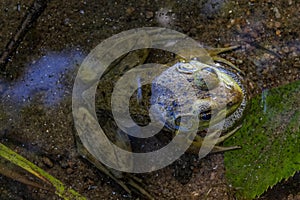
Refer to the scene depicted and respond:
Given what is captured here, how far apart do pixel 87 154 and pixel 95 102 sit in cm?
29

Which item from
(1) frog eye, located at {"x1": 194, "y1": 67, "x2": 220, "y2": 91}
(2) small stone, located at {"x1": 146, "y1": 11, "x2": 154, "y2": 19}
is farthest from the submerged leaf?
(2) small stone, located at {"x1": 146, "y1": 11, "x2": 154, "y2": 19}

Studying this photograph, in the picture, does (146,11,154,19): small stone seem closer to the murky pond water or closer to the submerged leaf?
the murky pond water

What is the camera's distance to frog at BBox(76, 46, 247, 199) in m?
2.70

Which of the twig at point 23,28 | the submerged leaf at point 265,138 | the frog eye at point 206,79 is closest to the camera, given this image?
the frog eye at point 206,79

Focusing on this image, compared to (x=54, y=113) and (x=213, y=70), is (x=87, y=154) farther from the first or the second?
(x=213, y=70)

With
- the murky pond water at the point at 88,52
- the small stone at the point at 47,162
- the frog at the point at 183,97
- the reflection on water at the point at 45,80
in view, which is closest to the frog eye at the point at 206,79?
the frog at the point at 183,97

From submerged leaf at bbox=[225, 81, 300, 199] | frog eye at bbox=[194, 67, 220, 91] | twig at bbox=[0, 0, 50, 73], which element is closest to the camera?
frog eye at bbox=[194, 67, 220, 91]

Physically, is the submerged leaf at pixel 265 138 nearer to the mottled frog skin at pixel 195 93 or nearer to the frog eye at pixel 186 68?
the mottled frog skin at pixel 195 93

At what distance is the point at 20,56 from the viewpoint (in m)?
3.04

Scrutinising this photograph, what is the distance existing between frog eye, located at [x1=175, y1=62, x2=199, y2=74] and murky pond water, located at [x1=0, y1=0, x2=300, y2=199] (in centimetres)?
13

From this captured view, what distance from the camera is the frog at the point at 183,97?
2.70m

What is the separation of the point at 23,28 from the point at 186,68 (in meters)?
0.91

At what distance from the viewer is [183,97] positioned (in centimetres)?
273

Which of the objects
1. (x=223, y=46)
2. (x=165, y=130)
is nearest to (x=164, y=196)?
(x=165, y=130)
